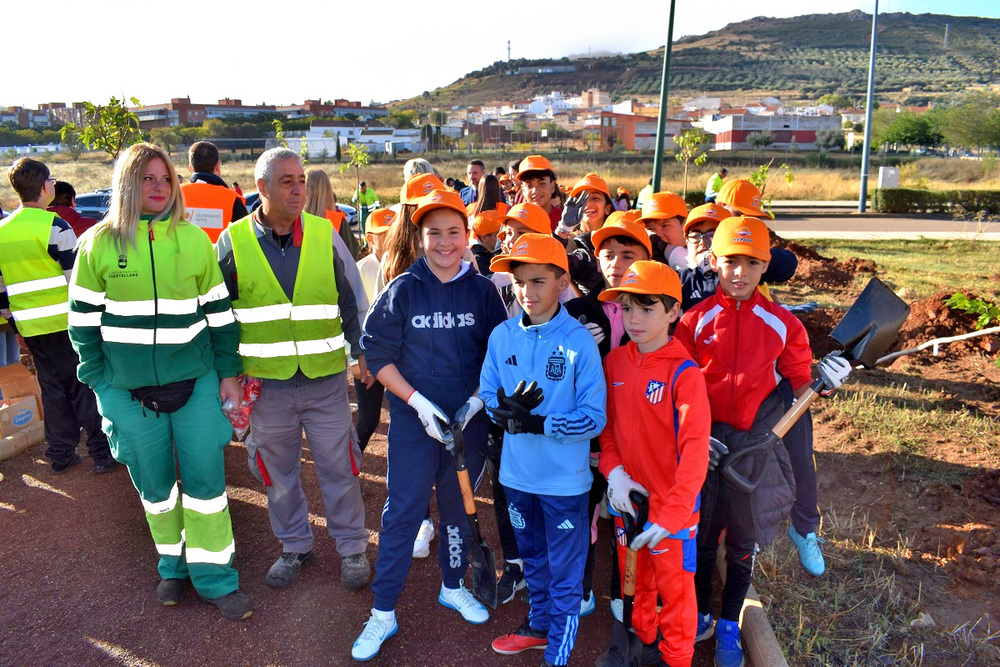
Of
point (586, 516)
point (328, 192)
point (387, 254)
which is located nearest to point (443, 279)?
point (387, 254)

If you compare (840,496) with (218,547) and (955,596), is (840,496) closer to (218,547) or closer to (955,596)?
(955,596)

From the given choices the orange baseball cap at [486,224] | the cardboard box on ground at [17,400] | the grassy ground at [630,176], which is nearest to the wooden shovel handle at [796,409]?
the orange baseball cap at [486,224]

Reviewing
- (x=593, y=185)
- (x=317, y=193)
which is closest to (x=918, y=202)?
(x=593, y=185)

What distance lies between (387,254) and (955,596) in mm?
3455

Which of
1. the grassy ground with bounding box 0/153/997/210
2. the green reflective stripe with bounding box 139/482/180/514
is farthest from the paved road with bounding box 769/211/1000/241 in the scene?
the green reflective stripe with bounding box 139/482/180/514

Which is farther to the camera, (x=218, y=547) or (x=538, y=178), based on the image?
(x=538, y=178)

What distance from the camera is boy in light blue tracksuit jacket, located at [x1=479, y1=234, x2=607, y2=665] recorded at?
291 centimetres

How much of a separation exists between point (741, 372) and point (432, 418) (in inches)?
54.8

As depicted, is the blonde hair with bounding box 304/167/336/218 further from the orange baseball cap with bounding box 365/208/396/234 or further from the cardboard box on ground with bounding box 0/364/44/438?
the cardboard box on ground with bounding box 0/364/44/438

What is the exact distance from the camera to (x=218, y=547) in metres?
3.53

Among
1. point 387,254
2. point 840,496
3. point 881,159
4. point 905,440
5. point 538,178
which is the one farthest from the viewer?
point 881,159

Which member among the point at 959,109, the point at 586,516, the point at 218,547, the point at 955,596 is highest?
the point at 959,109

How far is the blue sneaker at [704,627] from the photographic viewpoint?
3.30 m

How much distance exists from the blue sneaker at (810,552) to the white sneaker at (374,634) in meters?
2.25
